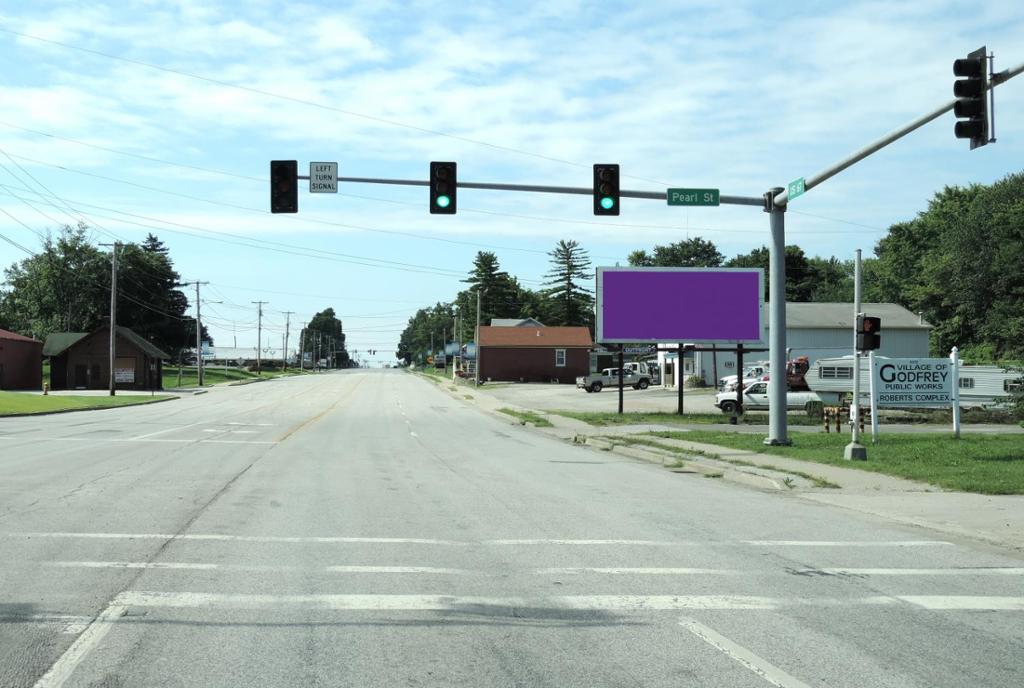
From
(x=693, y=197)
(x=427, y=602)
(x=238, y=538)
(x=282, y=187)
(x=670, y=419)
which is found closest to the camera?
(x=427, y=602)

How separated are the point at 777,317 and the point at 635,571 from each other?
1491 centimetres

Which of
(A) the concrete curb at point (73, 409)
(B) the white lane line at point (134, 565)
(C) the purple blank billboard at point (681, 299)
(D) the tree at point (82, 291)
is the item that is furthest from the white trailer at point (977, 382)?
(D) the tree at point (82, 291)

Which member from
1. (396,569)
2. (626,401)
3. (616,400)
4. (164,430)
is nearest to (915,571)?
(396,569)

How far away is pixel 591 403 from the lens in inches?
2057

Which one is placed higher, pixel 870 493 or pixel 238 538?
pixel 238 538

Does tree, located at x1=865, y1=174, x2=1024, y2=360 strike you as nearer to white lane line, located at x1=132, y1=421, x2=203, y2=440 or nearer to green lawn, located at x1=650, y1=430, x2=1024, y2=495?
green lawn, located at x1=650, y1=430, x2=1024, y2=495

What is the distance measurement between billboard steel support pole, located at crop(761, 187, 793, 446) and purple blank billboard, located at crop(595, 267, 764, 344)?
58.9 ft

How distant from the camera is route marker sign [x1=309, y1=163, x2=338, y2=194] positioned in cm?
2036

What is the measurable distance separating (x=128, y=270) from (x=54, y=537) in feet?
380

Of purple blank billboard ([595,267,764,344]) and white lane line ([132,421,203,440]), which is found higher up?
purple blank billboard ([595,267,764,344])

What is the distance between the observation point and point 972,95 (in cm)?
1298

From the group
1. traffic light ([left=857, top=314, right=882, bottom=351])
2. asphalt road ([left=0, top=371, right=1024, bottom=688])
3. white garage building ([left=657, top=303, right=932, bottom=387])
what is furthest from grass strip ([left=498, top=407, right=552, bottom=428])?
white garage building ([left=657, top=303, right=932, bottom=387])

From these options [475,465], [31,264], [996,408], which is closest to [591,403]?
[996,408]

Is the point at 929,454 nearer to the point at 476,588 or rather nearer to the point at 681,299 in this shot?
the point at 476,588
